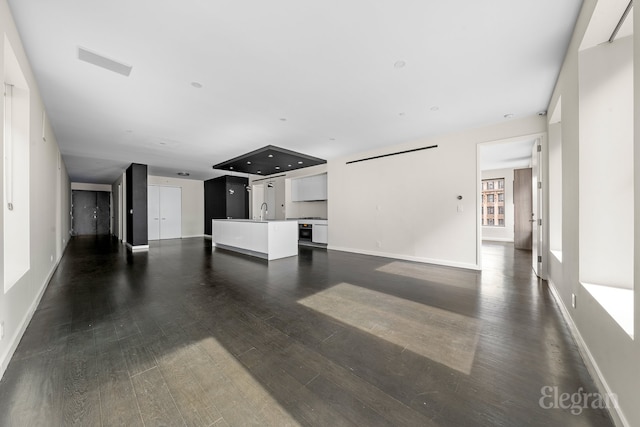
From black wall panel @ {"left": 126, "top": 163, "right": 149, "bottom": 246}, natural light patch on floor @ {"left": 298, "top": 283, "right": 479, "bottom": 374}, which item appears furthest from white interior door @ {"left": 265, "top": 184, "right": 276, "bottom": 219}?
natural light patch on floor @ {"left": 298, "top": 283, "right": 479, "bottom": 374}

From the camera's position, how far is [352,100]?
10.6ft

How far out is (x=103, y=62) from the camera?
234cm

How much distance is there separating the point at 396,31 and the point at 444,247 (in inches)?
152

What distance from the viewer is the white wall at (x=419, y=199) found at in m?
4.28

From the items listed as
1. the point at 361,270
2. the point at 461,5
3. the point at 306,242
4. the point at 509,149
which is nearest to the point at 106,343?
the point at 361,270

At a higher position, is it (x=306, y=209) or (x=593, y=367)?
(x=306, y=209)

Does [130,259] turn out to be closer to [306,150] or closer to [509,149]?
[306,150]

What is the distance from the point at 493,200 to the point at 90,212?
58.9 feet

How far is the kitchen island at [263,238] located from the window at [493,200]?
7.38m

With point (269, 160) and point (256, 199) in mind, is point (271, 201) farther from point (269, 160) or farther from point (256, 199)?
point (269, 160)

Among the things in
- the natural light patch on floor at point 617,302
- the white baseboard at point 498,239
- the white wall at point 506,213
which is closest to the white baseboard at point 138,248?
the natural light patch on floor at point 617,302

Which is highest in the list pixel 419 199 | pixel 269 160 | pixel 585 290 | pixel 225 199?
pixel 269 160

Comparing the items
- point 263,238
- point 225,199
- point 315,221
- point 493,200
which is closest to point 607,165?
point 263,238

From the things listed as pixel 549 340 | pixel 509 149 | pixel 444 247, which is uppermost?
pixel 509 149
